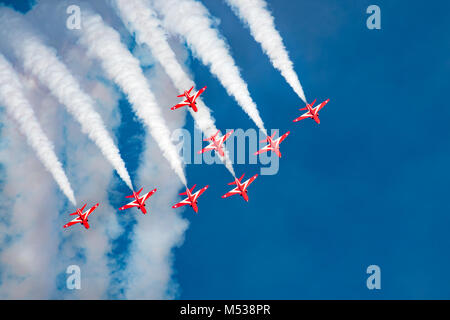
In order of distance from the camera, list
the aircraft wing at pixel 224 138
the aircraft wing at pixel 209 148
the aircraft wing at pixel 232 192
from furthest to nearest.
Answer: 1. the aircraft wing at pixel 232 192
2. the aircraft wing at pixel 209 148
3. the aircraft wing at pixel 224 138

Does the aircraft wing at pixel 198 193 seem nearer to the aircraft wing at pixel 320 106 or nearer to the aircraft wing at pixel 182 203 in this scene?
the aircraft wing at pixel 182 203

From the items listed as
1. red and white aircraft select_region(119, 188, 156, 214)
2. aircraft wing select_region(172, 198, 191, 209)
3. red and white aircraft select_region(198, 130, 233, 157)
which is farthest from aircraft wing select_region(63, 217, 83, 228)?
red and white aircraft select_region(198, 130, 233, 157)

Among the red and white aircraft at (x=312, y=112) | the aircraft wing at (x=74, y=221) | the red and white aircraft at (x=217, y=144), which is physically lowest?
the aircraft wing at (x=74, y=221)

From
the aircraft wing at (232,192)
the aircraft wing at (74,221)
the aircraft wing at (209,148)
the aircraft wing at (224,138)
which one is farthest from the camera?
the aircraft wing at (232,192)

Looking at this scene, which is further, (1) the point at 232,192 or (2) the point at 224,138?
(1) the point at 232,192

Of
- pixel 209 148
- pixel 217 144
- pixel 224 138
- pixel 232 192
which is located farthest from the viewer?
pixel 232 192

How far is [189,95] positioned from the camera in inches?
1853

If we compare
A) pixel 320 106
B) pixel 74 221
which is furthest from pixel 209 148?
pixel 74 221

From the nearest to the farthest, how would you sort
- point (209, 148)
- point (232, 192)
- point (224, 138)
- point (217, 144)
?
point (217, 144) → point (209, 148) → point (224, 138) → point (232, 192)

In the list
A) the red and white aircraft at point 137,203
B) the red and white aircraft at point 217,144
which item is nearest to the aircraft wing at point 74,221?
the red and white aircraft at point 137,203

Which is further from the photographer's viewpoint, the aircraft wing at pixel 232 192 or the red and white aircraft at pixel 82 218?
the aircraft wing at pixel 232 192

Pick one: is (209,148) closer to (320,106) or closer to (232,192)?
(232,192)
